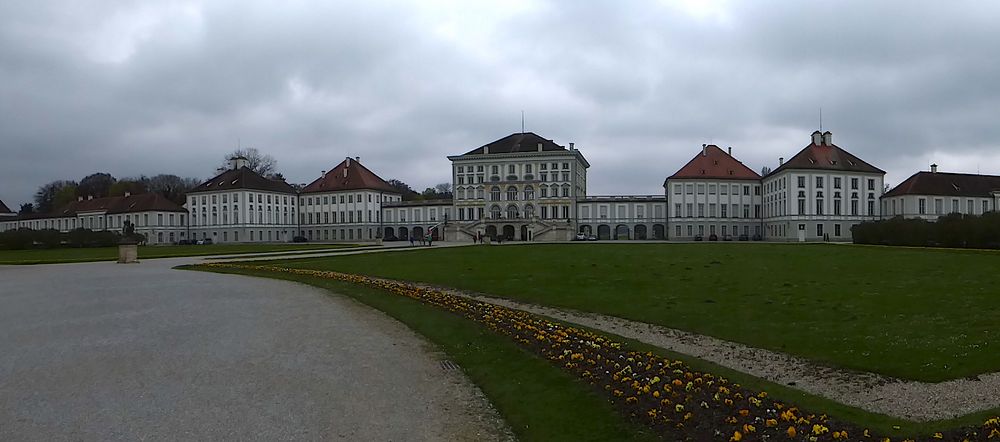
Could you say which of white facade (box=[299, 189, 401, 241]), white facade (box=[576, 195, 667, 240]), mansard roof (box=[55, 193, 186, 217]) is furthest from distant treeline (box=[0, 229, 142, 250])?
white facade (box=[576, 195, 667, 240])

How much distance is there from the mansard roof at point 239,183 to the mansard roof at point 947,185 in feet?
293

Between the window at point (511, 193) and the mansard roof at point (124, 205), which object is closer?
the window at point (511, 193)

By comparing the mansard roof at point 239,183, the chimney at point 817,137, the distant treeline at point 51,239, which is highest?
the chimney at point 817,137

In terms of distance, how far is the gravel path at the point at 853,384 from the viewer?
6.89 metres

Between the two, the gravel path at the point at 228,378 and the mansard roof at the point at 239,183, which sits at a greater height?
the mansard roof at the point at 239,183

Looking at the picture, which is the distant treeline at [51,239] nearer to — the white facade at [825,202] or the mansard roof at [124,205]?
the mansard roof at [124,205]

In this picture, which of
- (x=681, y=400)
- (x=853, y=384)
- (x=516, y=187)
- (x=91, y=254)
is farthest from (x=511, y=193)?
(x=681, y=400)

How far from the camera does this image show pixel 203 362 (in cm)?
983

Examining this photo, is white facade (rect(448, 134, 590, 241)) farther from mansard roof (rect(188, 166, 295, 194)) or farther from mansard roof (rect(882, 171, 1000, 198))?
mansard roof (rect(882, 171, 1000, 198))

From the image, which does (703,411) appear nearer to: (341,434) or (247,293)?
(341,434)

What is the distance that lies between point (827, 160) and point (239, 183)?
84643 mm

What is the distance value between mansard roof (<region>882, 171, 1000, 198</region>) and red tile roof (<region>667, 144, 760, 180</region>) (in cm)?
1813

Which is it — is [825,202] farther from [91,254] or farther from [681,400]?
[681,400]

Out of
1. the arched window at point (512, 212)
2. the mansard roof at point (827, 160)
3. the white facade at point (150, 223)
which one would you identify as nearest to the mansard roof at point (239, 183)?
the white facade at point (150, 223)
